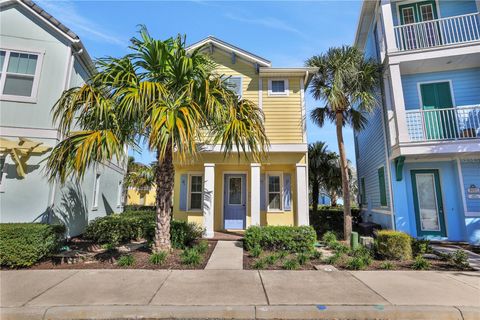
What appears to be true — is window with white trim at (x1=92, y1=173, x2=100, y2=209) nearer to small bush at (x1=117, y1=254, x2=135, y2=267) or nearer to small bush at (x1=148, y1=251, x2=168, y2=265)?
small bush at (x1=117, y1=254, x2=135, y2=267)

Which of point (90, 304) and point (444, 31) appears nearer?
point (90, 304)

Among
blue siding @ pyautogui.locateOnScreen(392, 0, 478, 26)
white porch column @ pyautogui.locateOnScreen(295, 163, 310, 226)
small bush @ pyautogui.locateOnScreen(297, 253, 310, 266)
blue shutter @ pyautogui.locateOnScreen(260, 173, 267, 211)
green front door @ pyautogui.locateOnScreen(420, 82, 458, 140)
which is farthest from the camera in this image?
blue shutter @ pyautogui.locateOnScreen(260, 173, 267, 211)

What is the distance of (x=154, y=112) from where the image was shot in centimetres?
565

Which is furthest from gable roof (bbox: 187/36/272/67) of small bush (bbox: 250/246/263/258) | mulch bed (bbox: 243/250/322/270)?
mulch bed (bbox: 243/250/322/270)

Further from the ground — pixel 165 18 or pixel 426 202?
pixel 165 18

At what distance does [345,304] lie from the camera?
4.24 m

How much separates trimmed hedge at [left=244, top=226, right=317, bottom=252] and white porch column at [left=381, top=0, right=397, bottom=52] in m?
7.98

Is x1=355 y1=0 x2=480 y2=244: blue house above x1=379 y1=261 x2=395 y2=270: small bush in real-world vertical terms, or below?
above

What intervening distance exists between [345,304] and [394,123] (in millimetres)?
7942

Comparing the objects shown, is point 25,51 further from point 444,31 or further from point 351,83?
point 444,31

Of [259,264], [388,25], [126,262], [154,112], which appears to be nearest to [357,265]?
[259,264]

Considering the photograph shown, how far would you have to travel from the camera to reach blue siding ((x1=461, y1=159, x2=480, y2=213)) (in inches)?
361

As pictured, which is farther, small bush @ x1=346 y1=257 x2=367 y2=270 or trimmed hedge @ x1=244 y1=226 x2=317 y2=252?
→ trimmed hedge @ x1=244 y1=226 x2=317 y2=252

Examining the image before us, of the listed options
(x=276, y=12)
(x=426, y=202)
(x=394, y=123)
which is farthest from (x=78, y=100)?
(x=426, y=202)
